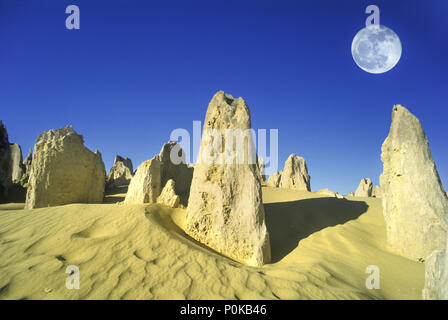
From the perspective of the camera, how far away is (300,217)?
7410 millimetres

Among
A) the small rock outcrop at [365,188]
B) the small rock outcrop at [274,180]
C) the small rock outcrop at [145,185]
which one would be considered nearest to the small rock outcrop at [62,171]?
the small rock outcrop at [145,185]

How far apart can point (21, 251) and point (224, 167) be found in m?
3.91

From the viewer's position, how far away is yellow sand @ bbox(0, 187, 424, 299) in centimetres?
309

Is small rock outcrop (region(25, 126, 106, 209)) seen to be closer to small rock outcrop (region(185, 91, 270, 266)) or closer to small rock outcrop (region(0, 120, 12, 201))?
small rock outcrop (region(185, 91, 270, 266))

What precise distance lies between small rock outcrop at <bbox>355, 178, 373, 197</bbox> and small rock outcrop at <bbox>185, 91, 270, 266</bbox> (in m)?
21.4

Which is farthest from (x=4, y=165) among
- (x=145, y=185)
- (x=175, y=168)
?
(x=145, y=185)

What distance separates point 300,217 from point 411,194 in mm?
2918

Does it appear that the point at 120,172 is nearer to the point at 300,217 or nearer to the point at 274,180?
the point at 274,180

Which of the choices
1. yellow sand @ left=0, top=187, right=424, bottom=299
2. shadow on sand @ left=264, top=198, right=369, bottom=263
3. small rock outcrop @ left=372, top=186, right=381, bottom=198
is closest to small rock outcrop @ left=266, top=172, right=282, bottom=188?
small rock outcrop @ left=372, top=186, right=381, bottom=198

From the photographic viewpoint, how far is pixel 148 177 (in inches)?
275

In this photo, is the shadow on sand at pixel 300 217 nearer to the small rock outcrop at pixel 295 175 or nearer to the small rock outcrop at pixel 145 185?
the small rock outcrop at pixel 145 185

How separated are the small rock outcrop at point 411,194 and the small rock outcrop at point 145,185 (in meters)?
6.33

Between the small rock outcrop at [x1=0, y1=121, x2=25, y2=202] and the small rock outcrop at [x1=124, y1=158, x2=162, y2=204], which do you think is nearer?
the small rock outcrop at [x1=124, y1=158, x2=162, y2=204]
